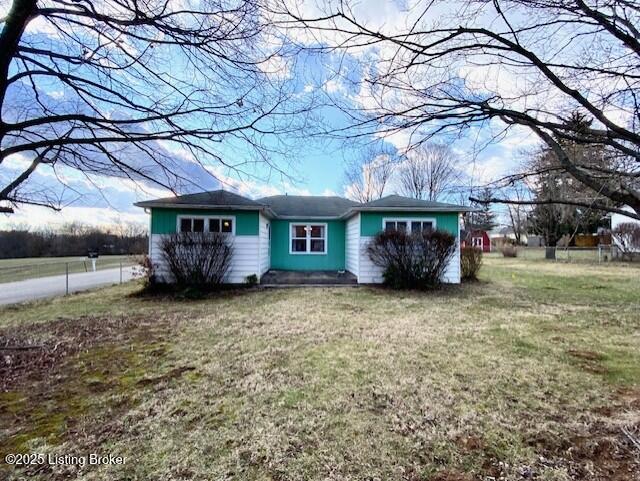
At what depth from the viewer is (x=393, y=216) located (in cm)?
1129

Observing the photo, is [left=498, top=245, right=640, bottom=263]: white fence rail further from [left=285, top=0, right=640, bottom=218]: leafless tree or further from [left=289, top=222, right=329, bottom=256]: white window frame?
[left=285, top=0, right=640, bottom=218]: leafless tree

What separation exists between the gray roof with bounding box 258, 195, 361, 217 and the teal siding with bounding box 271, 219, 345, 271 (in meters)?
0.34

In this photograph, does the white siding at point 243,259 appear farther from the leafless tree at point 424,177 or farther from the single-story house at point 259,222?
the leafless tree at point 424,177

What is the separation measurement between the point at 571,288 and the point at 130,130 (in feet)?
41.7

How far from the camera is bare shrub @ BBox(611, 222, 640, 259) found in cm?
2080

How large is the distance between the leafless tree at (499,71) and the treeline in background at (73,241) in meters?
23.6

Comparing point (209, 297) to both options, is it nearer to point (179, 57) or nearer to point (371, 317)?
point (371, 317)

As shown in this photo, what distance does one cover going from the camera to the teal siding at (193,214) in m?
10.5

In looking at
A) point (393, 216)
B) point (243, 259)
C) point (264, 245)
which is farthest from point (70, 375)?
point (393, 216)

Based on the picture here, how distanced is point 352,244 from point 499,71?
9799mm

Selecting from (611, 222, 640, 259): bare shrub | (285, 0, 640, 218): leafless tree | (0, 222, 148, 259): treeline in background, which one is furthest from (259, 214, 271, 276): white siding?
(611, 222, 640, 259): bare shrub

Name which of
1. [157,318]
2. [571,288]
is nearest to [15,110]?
[157,318]

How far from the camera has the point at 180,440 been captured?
256 centimetres

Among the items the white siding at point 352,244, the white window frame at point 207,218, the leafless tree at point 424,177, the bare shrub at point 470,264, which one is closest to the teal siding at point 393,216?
the white siding at point 352,244
